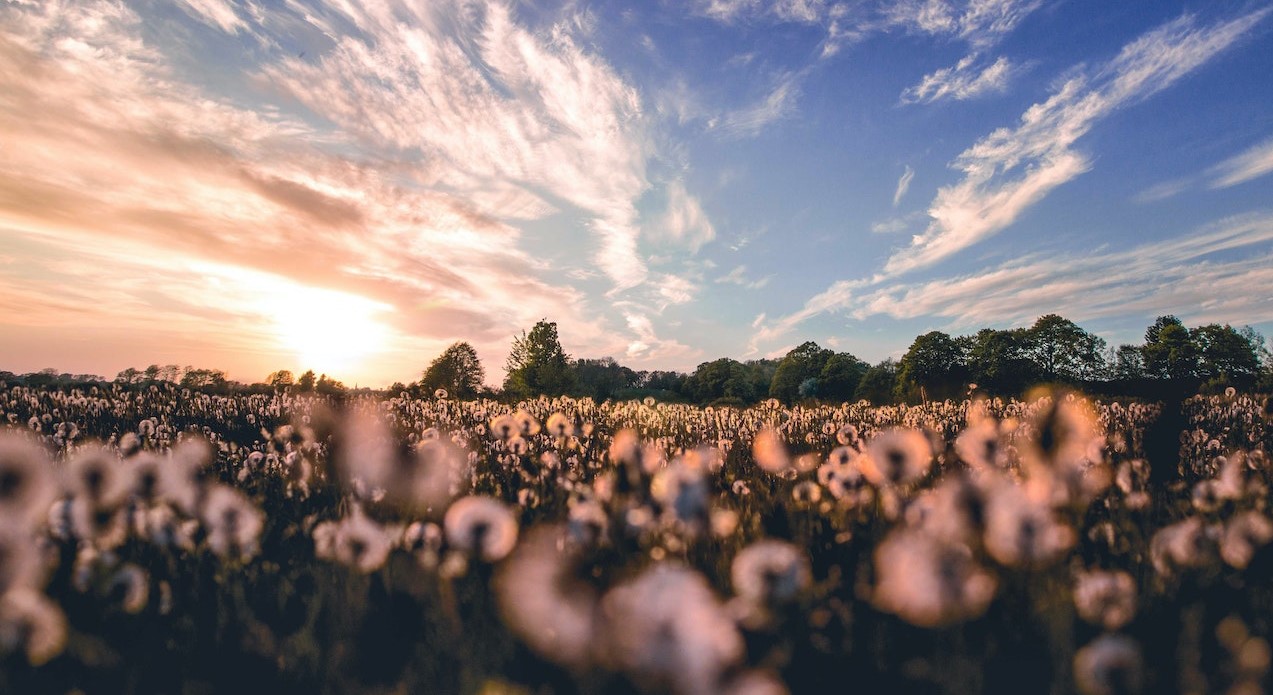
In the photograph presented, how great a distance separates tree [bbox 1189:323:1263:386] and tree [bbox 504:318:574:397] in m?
56.7

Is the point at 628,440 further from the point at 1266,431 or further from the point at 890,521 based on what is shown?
the point at 1266,431

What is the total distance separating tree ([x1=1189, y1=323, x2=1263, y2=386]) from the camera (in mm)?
53438

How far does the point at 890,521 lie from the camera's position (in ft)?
10.4

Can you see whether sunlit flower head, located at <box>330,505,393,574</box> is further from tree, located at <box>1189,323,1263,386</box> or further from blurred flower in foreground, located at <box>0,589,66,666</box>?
tree, located at <box>1189,323,1263,386</box>

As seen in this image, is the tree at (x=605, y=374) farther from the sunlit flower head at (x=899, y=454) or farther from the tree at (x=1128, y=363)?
the sunlit flower head at (x=899, y=454)

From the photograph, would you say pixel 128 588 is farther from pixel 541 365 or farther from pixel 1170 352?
pixel 1170 352

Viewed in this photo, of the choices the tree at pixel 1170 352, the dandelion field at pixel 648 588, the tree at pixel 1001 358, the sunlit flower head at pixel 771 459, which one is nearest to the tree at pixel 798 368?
the tree at pixel 1001 358

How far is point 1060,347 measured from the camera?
55969mm

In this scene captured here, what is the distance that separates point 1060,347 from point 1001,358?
5834 mm

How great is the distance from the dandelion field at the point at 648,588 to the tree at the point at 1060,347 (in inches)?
2477

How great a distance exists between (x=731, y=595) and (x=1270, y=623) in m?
1.91

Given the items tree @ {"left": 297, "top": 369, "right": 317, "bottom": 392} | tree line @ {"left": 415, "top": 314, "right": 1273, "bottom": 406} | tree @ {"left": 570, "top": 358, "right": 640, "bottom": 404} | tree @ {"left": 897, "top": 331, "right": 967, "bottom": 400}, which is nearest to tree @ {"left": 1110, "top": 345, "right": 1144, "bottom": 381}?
tree line @ {"left": 415, "top": 314, "right": 1273, "bottom": 406}

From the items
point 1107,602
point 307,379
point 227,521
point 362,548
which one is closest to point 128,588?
point 227,521

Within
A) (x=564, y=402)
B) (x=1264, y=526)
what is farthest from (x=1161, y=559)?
(x=564, y=402)
